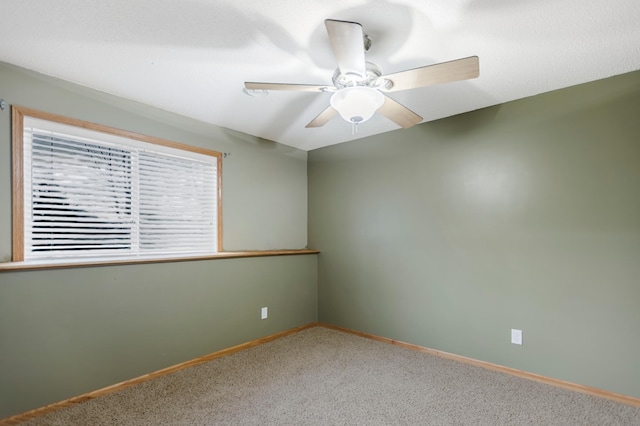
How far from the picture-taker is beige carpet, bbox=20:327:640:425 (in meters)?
2.00

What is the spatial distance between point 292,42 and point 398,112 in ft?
2.63

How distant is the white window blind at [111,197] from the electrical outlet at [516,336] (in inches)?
110

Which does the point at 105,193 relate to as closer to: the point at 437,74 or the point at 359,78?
the point at 359,78

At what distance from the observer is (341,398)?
2.26 metres

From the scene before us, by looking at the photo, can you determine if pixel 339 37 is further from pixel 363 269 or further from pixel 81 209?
pixel 363 269

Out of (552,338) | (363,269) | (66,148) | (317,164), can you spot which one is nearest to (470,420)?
(552,338)

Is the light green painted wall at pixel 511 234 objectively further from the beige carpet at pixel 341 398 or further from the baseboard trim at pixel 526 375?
the beige carpet at pixel 341 398

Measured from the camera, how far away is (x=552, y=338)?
246cm

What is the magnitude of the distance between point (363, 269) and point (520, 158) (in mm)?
1864

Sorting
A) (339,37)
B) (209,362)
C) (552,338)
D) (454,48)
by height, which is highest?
(454,48)

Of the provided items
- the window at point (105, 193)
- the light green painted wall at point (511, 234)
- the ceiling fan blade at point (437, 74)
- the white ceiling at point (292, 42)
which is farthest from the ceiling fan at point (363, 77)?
the window at point (105, 193)

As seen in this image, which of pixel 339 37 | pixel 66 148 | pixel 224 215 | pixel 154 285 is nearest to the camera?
pixel 339 37

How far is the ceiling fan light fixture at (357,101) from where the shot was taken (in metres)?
1.69

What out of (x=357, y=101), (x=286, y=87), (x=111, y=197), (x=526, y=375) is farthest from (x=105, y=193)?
(x=526, y=375)
